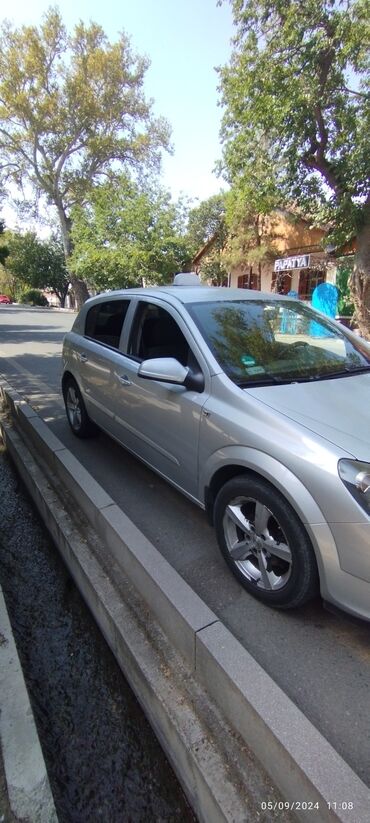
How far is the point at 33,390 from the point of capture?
293 inches

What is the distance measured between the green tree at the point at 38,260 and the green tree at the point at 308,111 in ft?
120

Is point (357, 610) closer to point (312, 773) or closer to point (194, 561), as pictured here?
point (312, 773)

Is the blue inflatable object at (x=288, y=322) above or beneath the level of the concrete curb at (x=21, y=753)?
above

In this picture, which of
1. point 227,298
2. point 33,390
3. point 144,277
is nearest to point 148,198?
point 144,277

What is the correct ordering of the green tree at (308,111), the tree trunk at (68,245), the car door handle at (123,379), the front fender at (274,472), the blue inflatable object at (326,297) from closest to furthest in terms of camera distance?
the front fender at (274,472) < the car door handle at (123,379) < the green tree at (308,111) < the blue inflatable object at (326,297) < the tree trunk at (68,245)

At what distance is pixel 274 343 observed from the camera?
Answer: 2.94m

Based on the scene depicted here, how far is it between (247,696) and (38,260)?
49569 millimetres

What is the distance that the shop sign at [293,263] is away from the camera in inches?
643

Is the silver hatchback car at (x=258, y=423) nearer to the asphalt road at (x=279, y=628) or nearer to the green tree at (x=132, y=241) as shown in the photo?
the asphalt road at (x=279, y=628)

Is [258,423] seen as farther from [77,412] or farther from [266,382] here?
[77,412]

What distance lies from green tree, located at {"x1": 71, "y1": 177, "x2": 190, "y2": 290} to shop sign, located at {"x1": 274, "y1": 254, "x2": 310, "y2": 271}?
747 cm

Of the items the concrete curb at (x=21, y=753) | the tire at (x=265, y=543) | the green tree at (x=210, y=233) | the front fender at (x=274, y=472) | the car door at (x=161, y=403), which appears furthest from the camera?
the green tree at (x=210, y=233)

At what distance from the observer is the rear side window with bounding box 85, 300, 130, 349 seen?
12.7 feet

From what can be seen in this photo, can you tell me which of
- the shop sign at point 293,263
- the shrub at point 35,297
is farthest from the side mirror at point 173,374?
the shrub at point 35,297
